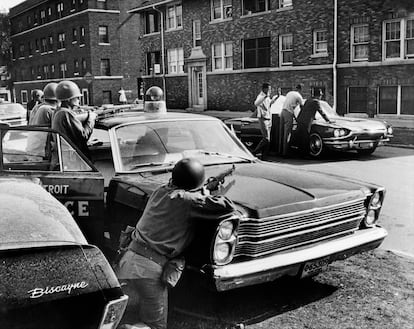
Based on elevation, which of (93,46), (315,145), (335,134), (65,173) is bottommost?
(315,145)

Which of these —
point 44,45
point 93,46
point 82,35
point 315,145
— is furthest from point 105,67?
point 315,145

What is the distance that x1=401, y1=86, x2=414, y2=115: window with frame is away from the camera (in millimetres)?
20719

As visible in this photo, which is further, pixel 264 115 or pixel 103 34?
pixel 103 34

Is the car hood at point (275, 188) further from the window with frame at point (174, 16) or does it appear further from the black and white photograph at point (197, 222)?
the window with frame at point (174, 16)

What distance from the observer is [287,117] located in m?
12.9

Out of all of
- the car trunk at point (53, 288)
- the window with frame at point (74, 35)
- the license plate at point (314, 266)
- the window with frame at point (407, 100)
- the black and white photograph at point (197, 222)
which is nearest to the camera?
the car trunk at point (53, 288)

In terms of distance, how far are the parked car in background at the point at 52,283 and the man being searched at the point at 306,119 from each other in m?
10.7

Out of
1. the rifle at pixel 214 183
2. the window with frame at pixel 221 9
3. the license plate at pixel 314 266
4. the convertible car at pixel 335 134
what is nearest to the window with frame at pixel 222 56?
the window with frame at pixel 221 9

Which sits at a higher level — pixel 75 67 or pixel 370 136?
pixel 75 67

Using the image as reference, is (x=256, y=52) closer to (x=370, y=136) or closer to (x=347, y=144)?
(x=370, y=136)

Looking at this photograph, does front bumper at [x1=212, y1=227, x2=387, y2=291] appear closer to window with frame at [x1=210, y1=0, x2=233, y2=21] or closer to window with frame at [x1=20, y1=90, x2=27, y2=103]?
window with frame at [x1=210, y1=0, x2=233, y2=21]

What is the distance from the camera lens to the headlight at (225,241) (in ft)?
12.4

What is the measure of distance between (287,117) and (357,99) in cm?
1076

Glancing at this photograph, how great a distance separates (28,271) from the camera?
226 cm
